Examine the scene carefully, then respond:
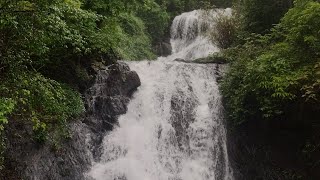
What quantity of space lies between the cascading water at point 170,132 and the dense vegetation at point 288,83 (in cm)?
119

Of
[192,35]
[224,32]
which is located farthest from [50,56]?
[192,35]

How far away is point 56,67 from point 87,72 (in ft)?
4.46

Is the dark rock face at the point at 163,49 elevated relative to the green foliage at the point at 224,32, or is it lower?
lower

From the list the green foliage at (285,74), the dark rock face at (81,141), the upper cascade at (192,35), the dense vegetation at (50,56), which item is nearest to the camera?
the dense vegetation at (50,56)

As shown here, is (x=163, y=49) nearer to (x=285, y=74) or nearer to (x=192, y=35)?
(x=192, y=35)

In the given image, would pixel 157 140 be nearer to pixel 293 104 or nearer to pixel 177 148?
pixel 177 148

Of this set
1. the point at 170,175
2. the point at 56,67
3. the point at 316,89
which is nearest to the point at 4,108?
the point at 56,67

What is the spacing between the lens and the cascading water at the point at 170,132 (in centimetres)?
1227

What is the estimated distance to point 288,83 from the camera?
1095cm

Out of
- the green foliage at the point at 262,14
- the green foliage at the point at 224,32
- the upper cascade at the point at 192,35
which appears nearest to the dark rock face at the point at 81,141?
the green foliage at the point at 224,32

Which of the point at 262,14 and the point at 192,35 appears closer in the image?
the point at 262,14

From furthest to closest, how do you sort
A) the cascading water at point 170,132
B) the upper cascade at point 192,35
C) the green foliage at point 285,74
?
the upper cascade at point 192,35, the cascading water at point 170,132, the green foliage at point 285,74

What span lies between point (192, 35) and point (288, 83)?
15.0 meters

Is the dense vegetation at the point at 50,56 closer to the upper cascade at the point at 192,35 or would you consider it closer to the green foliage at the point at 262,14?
the green foliage at the point at 262,14
